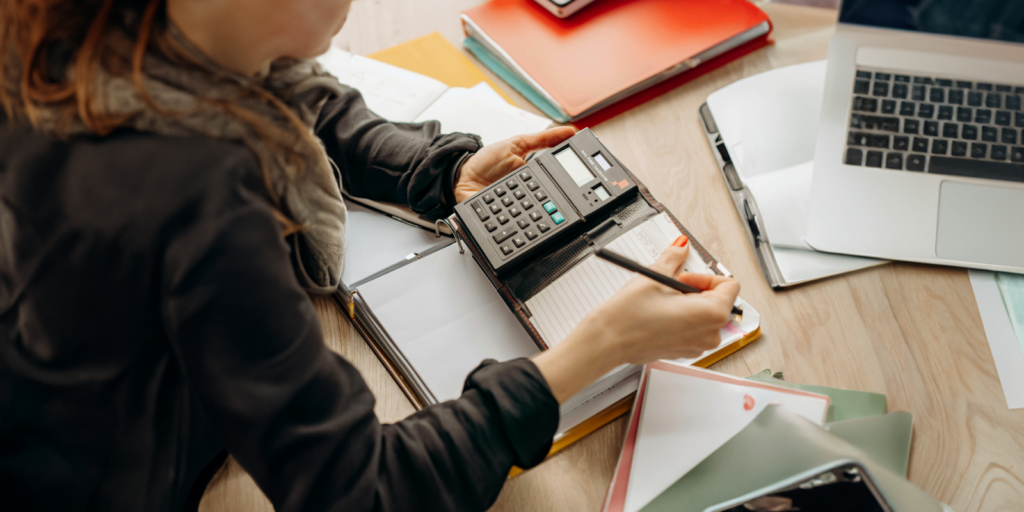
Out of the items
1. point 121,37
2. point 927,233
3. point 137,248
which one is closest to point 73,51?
point 121,37

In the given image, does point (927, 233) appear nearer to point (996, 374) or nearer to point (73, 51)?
point (996, 374)

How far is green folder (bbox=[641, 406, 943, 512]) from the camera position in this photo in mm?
498

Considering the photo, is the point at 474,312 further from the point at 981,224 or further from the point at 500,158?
the point at 981,224

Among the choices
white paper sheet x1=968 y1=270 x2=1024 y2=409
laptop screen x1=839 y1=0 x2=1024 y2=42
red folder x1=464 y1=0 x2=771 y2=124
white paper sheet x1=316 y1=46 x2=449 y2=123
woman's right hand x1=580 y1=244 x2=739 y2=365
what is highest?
laptop screen x1=839 y1=0 x2=1024 y2=42

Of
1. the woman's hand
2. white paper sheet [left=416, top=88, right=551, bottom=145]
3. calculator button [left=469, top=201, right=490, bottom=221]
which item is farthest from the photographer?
white paper sheet [left=416, top=88, right=551, bottom=145]

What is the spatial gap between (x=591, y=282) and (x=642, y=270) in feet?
0.20

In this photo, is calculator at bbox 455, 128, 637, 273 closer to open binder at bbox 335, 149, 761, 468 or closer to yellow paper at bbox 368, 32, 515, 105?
open binder at bbox 335, 149, 761, 468

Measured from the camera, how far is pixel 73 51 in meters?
0.42

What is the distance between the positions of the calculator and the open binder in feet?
0.06

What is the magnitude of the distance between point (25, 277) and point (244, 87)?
8.1 inches

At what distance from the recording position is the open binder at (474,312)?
0.61m

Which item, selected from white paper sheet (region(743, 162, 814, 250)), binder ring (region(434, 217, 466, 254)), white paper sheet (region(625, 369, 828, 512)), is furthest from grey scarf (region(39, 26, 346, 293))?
white paper sheet (region(743, 162, 814, 250))

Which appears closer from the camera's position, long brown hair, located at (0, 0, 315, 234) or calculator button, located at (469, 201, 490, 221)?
long brown hair, located at (0, 0, 315, 234)

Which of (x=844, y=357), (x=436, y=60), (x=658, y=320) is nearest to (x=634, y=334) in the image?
(x=658, y=320)
